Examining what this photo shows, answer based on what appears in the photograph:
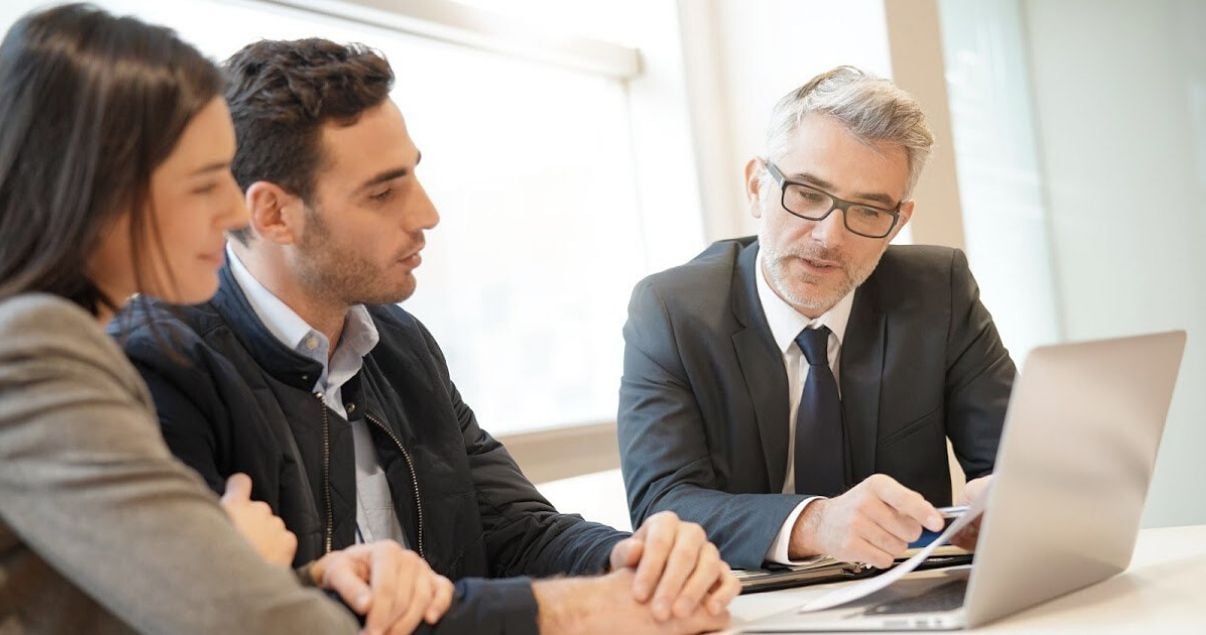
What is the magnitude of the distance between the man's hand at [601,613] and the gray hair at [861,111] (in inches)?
50.1

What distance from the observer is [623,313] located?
12.7ft

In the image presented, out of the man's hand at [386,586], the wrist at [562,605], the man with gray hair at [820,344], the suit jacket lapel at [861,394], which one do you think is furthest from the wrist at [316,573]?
the suit jacket lapel at [861,394]

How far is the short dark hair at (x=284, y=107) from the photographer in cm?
203

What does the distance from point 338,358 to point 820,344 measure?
2.94ft

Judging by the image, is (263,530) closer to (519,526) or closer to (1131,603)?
(519,526)

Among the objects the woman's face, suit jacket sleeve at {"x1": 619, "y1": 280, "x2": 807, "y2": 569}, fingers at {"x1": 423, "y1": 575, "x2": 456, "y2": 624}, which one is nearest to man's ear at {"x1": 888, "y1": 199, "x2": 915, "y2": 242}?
suit jacket sleeve at {"x1": 619, "y1": 280, "x2": 807, "y2": 569}

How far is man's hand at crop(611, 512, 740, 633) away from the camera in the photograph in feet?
4.75

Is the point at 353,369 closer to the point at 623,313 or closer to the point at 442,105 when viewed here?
the point at 442,105

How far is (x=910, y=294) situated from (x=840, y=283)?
17 cm

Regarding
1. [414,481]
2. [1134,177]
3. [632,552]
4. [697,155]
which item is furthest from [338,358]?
[1134,177]

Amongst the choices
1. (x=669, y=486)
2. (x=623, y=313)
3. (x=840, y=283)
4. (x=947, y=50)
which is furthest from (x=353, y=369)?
(x=947, y=50)

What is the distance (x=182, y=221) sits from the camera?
129 cm

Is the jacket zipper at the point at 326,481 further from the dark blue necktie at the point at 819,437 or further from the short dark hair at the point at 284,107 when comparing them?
the dark blue necktie at the point at 819,437

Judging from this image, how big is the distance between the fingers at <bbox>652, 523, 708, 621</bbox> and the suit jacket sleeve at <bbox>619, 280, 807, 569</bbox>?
0.45 meters
